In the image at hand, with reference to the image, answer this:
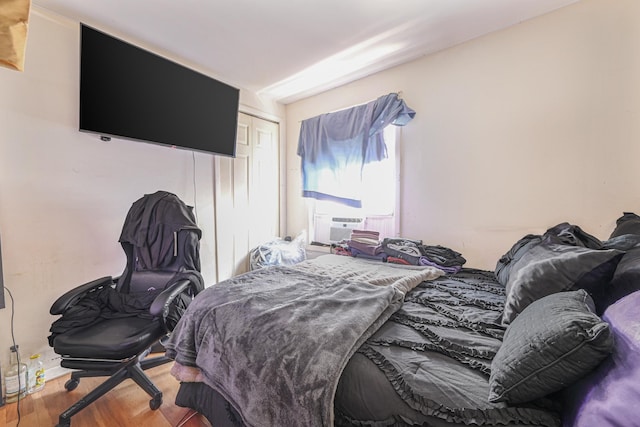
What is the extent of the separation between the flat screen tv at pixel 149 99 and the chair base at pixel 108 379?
4.99 ft

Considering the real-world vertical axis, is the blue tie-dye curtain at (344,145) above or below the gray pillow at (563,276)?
above

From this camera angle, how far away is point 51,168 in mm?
1866

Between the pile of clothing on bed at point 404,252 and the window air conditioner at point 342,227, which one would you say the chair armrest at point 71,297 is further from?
the window air conditioner at point 342,227

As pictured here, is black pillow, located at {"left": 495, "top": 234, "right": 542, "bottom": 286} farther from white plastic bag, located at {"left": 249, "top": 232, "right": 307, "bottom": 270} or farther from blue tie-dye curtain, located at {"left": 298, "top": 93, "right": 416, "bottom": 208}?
white plastic bag, located at {"left": 249, "top": 232, "right": 307, "bottom": 270}

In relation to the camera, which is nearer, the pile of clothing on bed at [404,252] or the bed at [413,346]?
the bed at [413,346]

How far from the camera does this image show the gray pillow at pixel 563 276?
3.35ft

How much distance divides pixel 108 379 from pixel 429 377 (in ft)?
6.19

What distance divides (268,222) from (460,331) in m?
2.67

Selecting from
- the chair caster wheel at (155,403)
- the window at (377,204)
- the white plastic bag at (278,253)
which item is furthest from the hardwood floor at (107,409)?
the window at (377,204)

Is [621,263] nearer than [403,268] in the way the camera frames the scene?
Yes

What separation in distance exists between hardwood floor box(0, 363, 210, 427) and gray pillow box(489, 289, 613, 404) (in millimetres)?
1530

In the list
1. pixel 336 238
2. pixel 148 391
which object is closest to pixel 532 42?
pixel 336 238

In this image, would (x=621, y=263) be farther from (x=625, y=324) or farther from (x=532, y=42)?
(x=532, y=42)

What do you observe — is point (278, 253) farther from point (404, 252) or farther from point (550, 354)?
point (550, 354)
